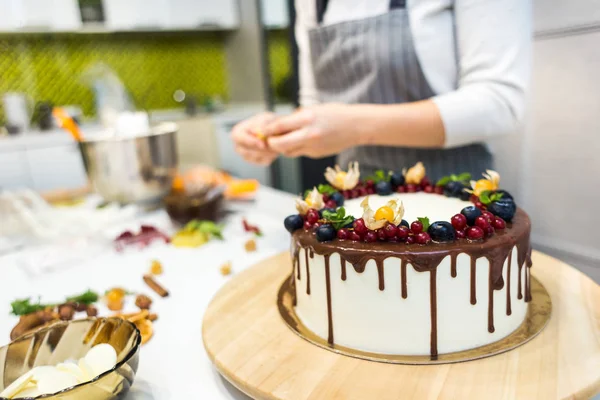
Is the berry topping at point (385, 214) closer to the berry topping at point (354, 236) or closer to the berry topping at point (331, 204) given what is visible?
the berry topping at point (354, 236)

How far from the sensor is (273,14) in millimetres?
4484

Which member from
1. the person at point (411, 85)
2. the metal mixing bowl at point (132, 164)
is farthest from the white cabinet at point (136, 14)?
the person at point (411, 85)

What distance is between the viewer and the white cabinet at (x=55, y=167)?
3490mm

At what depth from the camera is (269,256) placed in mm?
1258

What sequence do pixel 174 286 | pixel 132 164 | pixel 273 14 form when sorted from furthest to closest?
pixel 273 14 → pixel 132 164 → pixel 174 286

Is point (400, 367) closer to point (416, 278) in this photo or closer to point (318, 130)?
point (416, 278)

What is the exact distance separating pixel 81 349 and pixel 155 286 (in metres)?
0.32

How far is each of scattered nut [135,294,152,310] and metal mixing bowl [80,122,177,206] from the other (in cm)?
69

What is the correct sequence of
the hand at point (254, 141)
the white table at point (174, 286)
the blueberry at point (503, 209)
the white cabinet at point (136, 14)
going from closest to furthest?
the white table at point (174, 286), the blueberry at point (503, 209), the hand at point (254, 141), the white cabinet at point (136, 14)

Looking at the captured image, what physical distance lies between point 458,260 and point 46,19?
3.96m

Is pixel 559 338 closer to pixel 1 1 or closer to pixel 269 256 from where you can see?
pixel 269 256

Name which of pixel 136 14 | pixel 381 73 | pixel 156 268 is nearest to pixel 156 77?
pixel 136 14

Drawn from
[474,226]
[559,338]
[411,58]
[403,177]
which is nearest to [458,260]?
[474,226]

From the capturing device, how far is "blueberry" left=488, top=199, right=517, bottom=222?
34.8 inches
